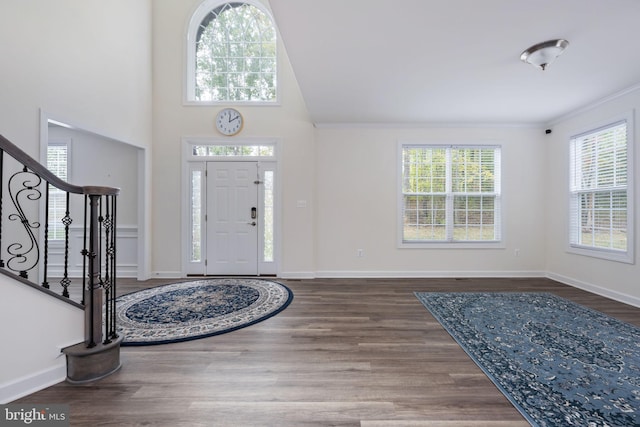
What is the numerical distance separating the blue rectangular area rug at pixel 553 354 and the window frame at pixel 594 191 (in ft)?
3.25

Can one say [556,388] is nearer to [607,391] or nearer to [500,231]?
[607,391]

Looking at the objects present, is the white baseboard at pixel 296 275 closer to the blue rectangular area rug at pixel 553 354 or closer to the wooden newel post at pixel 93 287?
the blue rectangular area rug at pixel 553 354

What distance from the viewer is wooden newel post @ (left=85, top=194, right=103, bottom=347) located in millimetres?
1883

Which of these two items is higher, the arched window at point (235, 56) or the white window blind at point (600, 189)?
the arched window at point (235, 56)

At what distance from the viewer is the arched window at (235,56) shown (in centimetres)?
477

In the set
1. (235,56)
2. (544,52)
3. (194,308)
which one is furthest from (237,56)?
(544,52)

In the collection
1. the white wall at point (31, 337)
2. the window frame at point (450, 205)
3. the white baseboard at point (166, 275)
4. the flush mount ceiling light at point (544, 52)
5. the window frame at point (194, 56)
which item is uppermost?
the window frame at point (194, 56)

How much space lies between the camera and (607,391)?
5.80 feet

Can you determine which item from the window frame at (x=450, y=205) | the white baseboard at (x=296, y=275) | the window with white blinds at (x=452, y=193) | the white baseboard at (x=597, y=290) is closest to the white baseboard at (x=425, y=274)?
the white baseboard at (x=296, y=275)

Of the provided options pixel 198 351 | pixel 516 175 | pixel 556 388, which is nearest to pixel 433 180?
pixel 516 175

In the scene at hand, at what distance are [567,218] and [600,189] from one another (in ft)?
2.10

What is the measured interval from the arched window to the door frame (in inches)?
30.7

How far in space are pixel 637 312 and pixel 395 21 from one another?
13.3 feet

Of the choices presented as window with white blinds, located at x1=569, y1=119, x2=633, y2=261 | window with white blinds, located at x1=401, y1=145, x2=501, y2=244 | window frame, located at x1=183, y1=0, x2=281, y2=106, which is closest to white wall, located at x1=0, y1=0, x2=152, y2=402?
window frame, located at x1=183, y1=0, x2=281, y2=106
